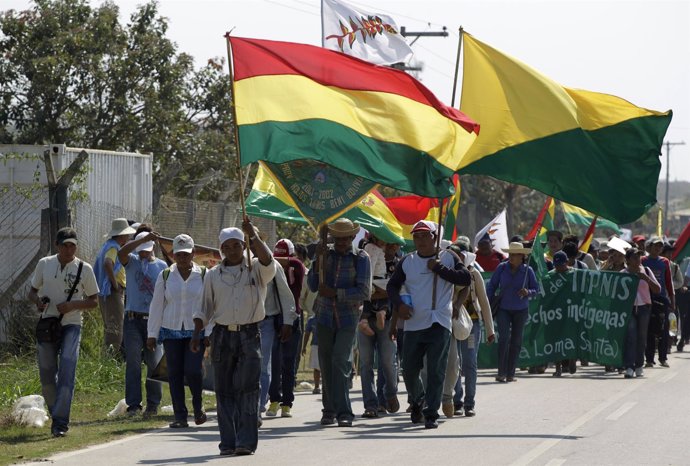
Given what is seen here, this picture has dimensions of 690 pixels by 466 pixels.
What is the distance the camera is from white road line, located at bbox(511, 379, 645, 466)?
34.2 ft

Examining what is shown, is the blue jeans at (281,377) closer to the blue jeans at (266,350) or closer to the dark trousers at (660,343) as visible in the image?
the blue jeans at (266,350)

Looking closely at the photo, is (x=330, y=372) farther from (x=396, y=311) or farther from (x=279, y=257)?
(x=279, y=257)

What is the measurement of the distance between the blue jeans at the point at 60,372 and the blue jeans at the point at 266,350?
1829 millimetres

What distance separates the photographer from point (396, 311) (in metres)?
12.8

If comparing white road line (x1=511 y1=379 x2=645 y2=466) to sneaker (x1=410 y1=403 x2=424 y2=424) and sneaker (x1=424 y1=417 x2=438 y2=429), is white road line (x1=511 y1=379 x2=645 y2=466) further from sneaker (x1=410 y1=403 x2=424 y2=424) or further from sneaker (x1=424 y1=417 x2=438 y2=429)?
sneaker (x1=410 y1=403 x2=424 y2=424)

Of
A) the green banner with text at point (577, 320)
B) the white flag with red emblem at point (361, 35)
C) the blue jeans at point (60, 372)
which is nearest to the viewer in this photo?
the blue jeans at point (60, 372)

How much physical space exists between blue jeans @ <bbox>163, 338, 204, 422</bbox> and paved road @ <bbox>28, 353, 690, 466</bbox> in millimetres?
243

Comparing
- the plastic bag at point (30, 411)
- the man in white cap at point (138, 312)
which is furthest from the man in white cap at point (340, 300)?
the plastic bag at point (30, 411)

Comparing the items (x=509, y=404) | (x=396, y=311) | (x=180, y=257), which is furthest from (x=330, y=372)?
(x=509, y=404)

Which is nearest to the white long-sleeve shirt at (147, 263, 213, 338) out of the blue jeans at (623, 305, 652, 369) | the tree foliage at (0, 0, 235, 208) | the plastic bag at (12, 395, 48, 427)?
the plastic bag at (12, 395, 48, 427)

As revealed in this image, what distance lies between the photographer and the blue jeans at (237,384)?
1070 cm

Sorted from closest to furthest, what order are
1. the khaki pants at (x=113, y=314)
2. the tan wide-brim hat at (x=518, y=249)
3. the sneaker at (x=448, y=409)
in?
the sneaker at (x=448, y=409) → the khaki pants at (x=113, y=314) → the tan wide-brim hat at (x=518, y=249)

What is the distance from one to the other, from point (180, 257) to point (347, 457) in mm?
3041

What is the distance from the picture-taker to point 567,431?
12.2 metres
